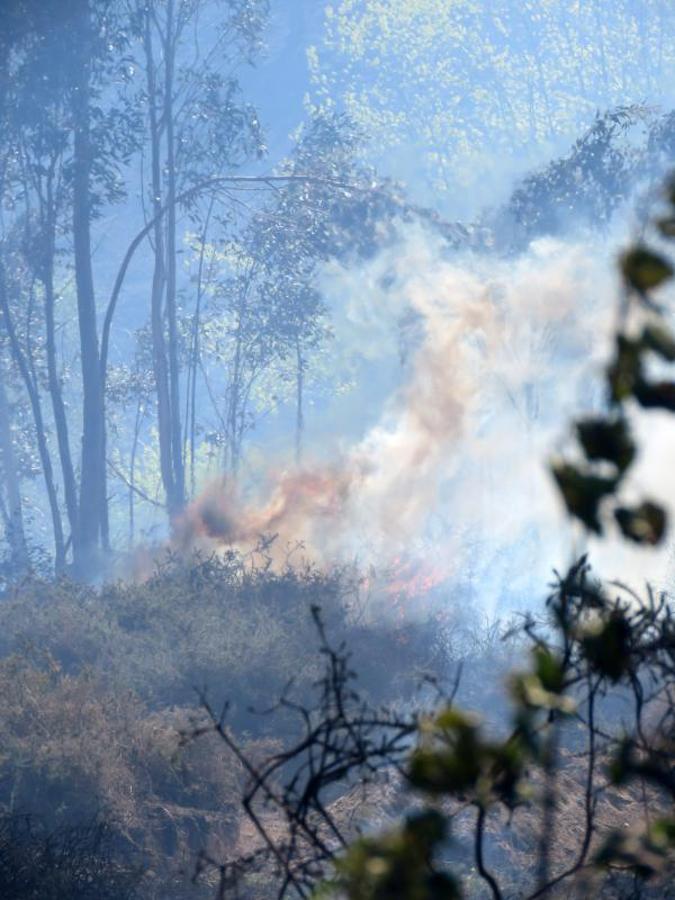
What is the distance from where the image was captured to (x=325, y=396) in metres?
68.2

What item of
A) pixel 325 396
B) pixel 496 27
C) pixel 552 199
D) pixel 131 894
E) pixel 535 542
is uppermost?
pixel 496 27

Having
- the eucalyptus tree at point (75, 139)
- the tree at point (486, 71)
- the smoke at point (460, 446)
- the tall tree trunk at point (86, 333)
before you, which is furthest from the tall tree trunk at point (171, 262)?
the tree at point (486, 71)

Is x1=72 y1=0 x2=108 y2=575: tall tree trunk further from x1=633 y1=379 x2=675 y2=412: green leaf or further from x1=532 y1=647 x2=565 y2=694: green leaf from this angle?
x1=633 y1=379 x2=675 y2=412: green leaf

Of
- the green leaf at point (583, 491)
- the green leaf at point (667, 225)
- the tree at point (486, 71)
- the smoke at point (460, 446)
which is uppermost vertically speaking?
the tree at point (486, 71)

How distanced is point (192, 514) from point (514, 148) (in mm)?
72999

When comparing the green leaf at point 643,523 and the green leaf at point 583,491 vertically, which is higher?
the green leaf at point 583,491

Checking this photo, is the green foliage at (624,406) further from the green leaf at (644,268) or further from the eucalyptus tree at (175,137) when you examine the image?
the eucalyptus tree at (175,137)

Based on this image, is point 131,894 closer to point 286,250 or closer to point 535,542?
point 535,542

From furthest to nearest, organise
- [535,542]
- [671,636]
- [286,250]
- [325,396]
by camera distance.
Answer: [325,396] → [286,250] → [535,542] → [671,636]

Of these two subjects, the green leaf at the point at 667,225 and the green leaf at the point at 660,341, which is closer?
the green leaf at the point at 660,341

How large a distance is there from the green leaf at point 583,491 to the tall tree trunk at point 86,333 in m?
25.2

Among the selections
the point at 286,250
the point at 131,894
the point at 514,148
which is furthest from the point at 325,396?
the point at 131,894

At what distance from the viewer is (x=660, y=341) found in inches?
58.7

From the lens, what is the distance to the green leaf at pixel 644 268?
4.86ft
